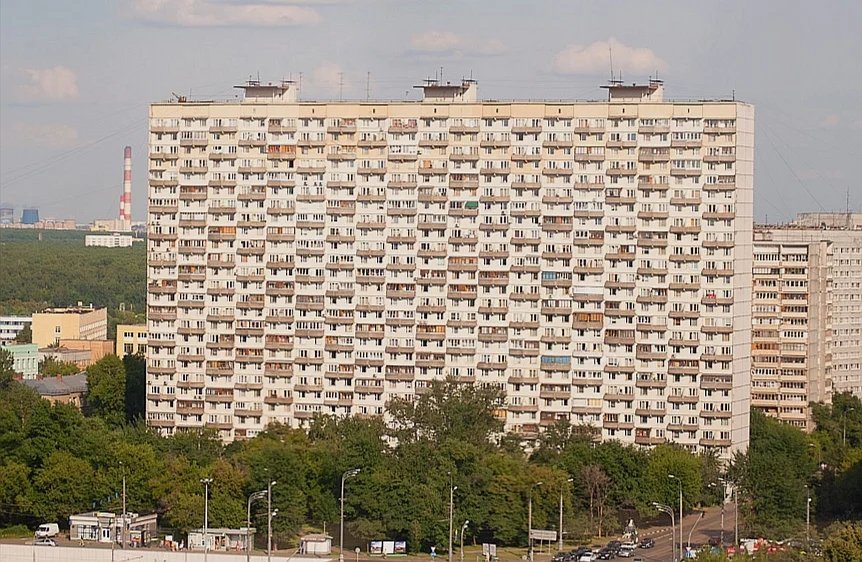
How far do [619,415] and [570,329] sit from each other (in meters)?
4.63

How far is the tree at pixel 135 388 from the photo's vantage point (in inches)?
3713

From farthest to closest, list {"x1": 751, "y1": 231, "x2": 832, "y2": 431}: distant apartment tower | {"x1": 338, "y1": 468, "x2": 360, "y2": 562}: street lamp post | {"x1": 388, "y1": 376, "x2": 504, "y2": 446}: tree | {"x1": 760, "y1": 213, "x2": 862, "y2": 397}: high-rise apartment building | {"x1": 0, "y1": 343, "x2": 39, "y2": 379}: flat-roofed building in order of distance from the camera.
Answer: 1. {"x1": 0, "y1": 343, "x2": 39, "y2": 379}: flat-roofed building
2. {"x1": 760, "y1": 213, "x2": 862, "y2": 397}: high-rise apartment building
3. {"x1": 751, "y1": 231, "x2": 832, "y2": 431}: distant apartment tower
4. {"x1": 388, "y1": 376, "x2": 504, "y2": 446}: tree
5. {"x1": 338, "y1": 468, "x2": 360, "y2": 562}: street lamp post

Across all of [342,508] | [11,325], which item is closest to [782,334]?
[342,508]

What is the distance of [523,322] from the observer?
8488 centimetres

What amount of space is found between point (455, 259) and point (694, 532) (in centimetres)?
1940

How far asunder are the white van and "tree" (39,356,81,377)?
1971 inches

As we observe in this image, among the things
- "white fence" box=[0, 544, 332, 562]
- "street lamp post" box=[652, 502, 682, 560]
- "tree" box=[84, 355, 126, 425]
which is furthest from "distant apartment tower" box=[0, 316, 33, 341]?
"street lamp post" box=[652, 502, 682, 560]

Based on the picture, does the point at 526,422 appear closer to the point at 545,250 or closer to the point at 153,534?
the point at 545,250

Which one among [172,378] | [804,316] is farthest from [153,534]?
[804,316]

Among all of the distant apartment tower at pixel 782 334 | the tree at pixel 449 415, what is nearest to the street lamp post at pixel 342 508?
the tree at pixel 449 415

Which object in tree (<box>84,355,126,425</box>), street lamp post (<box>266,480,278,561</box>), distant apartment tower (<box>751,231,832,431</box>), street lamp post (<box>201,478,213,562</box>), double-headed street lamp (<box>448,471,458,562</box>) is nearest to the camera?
street lamp post (<box>266,480,278,561</box>)

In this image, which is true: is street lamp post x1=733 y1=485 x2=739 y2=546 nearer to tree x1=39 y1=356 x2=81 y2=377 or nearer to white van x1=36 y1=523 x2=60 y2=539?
white van x1=36 y1=523 x2=60 y2=539

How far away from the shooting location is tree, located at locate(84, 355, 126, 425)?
94.8m

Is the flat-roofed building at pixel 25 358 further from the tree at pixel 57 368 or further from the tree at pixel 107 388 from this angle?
the tree at pixel 107 388
